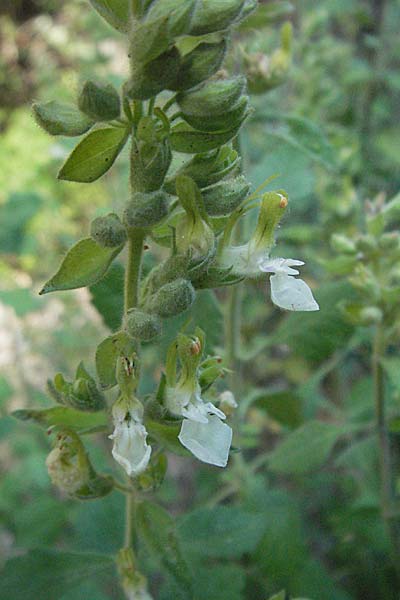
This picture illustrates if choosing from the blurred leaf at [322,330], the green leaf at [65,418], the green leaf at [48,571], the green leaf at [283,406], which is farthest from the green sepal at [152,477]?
the green leaf at [283,406]

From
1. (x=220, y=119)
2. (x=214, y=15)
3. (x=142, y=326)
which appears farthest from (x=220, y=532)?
(x=214, y=15)

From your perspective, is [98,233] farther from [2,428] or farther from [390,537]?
[2,428]

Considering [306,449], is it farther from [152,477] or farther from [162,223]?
[162,223]

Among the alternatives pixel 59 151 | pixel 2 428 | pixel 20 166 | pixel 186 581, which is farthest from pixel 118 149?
pixel 20 166

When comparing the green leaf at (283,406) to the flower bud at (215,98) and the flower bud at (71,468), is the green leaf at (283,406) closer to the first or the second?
the flower bud at (71,468)

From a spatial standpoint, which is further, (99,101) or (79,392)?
(79,392)

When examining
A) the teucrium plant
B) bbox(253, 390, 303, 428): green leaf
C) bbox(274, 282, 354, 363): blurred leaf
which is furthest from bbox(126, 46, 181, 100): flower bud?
bbox(253, 390, 303, 428): green leaf
